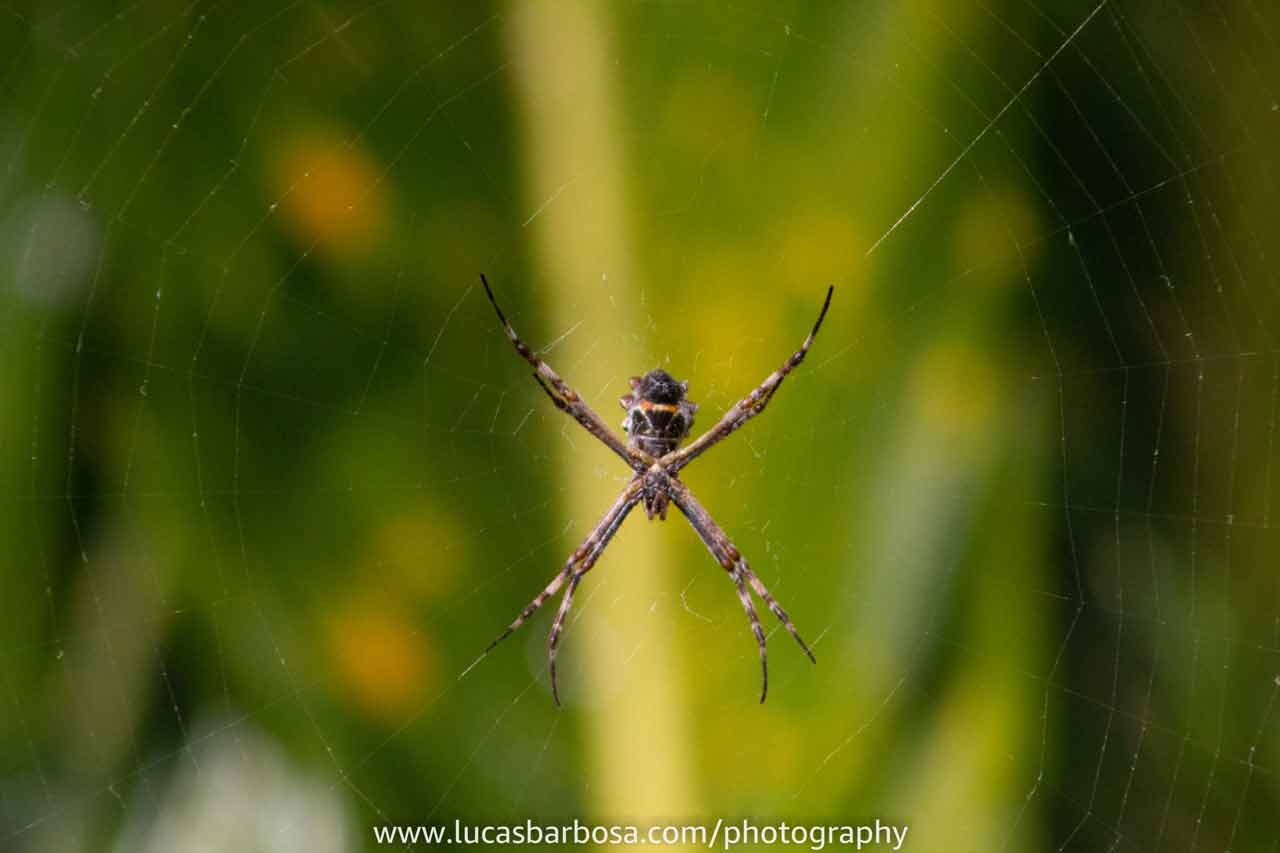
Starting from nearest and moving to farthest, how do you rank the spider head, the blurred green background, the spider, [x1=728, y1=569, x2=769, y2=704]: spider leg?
1. the blurred green background
2. [x1=728, y1=569, x2=769, y2=704]: spider leg
3. the spider
4. the spider head

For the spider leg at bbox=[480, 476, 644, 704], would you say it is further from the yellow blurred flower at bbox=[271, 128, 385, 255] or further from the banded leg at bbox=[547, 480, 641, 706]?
the yellow blurred flower at bbox=[271, 128, 385, 255]

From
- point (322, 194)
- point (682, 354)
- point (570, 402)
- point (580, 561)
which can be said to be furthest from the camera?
point (580, 561)

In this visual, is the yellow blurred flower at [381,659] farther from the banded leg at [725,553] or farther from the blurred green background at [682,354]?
the banded leg at [725,553]

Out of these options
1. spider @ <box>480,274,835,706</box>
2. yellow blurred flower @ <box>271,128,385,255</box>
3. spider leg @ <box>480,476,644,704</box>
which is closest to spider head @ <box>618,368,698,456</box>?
spider @ <box>480,274,835,706</box>

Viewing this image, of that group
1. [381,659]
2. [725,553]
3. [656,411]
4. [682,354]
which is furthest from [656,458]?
[381,659]

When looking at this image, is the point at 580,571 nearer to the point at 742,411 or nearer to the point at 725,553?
the point at 725,553

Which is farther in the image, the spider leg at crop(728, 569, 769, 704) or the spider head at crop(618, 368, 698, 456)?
the spider head at crop(618, 368, 698, 456)

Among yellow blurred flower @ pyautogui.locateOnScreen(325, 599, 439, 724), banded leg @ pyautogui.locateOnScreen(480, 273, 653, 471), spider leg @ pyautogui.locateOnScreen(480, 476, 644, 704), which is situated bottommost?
yellow blurred flower @ pyautogui.locateOnScreen(325, 599, 439, 724)

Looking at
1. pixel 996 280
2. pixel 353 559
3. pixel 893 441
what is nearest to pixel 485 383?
pixel 353 559

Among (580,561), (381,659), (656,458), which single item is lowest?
(381,659)
